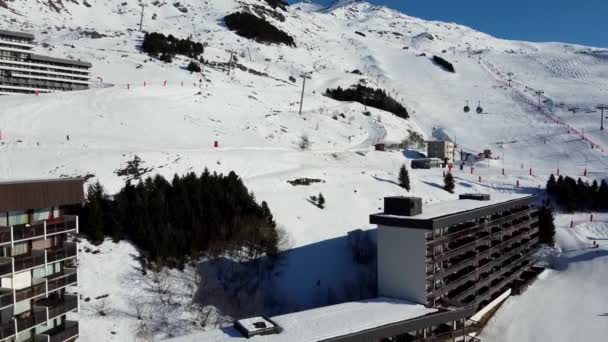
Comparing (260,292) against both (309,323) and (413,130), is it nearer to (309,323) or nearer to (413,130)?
(309,323)

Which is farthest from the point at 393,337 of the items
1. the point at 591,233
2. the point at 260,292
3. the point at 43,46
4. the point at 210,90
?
the point at 43,46

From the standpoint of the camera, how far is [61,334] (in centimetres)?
2261

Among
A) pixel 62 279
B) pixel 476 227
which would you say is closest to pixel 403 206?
pixel 476 227

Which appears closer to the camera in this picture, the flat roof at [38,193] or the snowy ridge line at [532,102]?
the flat roof at [38,193]

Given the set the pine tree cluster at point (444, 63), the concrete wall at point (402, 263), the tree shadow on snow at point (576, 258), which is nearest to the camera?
the concrete wall at point (402, 263)

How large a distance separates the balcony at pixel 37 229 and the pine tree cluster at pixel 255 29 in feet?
372

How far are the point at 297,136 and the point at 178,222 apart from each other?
35291mm

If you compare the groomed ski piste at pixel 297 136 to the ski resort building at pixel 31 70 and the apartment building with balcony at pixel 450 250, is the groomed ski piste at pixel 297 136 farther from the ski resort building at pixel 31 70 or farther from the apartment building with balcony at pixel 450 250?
the ski resort building at pixel 31 70

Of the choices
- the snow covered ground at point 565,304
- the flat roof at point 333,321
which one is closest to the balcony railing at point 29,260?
the flat roof at point 333,321

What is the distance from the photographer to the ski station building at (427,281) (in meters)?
23.6

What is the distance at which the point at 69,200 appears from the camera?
906 inches

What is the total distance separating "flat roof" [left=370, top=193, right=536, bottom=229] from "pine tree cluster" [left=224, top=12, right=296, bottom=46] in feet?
336

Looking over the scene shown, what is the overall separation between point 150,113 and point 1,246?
145 ft

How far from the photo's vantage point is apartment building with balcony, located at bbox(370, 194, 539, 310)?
29.2 metres
